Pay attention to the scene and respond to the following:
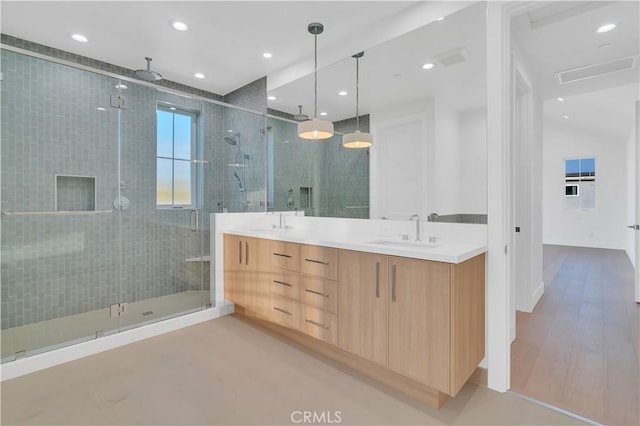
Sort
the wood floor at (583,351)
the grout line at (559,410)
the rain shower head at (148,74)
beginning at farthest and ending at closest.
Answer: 1. the rain shower head at (148,74)
2. the wood floor at (583,351)
3. the grout line at (559,410)

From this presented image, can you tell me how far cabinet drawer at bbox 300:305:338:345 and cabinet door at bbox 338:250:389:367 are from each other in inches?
2.2

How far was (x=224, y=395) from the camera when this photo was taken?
1.97 meters

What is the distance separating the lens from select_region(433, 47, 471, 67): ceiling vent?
2207 millimetres

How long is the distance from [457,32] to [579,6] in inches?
38.3

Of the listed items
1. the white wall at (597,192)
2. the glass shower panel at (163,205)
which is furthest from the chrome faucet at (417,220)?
the white wall at (597,192)

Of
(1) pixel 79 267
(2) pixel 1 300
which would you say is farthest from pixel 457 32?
(2) pixel 1 300

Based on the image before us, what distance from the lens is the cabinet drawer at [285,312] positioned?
254 centimetres

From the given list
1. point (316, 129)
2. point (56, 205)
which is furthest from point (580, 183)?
point (56, 205)

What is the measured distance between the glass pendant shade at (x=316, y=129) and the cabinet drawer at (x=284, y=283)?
126 centimetres

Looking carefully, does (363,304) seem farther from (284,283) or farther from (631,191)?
(631,191)

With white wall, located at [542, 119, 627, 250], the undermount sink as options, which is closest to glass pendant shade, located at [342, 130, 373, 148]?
the undermount sink

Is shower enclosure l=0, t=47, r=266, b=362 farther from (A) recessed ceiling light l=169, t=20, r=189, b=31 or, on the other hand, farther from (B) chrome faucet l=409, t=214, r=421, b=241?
(B) chrome faucet l=409, t=214, r=421, b=241

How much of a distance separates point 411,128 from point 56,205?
10.8 ft

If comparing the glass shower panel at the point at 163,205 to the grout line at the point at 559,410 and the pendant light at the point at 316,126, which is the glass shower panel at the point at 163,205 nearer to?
the pendant light at the point at 316,126
